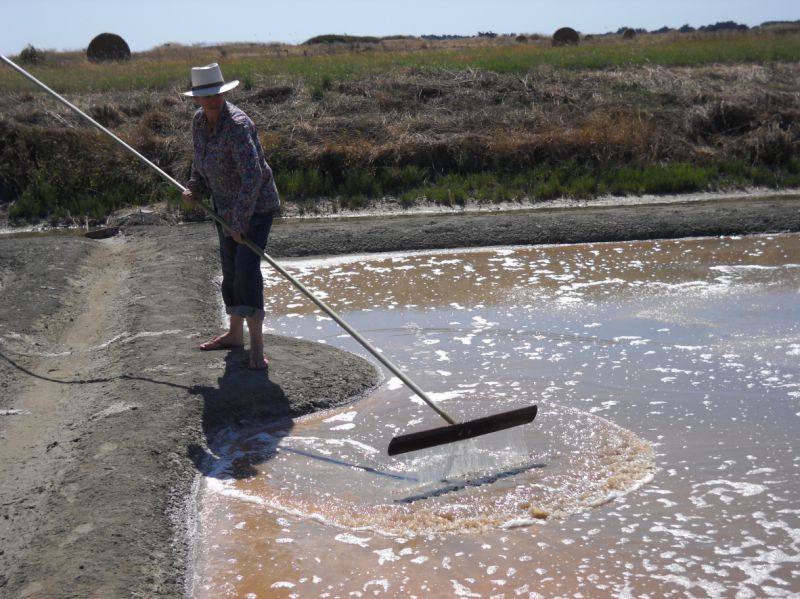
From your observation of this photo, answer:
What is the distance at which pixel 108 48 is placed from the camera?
31.0 meters

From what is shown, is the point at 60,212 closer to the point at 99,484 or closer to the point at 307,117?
the point at 307,117

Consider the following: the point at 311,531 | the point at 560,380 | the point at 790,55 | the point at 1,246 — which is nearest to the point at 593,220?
the point at 560,380

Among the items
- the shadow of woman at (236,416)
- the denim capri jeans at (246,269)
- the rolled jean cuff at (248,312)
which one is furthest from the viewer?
the rolled jean cuff at (248,312)

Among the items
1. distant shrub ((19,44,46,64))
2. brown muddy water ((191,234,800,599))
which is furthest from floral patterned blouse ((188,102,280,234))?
distant shrub ((19,44,46,64))

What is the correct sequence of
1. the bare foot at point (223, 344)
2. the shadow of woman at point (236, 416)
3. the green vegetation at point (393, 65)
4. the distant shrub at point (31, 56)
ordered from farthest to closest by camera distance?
the distant shrub at point (31, 56), the green vegetation at point (393, 65), the bare foot at point (223, 344), the shadow of woman at point (236, 416)

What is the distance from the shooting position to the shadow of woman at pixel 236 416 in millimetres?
4918

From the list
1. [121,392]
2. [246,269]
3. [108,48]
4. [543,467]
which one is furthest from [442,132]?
[108,48]

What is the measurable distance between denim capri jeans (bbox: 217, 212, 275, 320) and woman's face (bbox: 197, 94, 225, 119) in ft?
1.93

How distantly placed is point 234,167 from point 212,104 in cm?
36

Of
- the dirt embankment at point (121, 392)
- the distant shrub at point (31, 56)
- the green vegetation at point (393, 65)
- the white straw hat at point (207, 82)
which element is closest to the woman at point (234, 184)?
the white straw hat at point (207, 82)

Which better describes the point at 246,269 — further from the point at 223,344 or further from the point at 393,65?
the point at 393,65

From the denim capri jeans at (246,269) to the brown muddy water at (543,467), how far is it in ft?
2.40

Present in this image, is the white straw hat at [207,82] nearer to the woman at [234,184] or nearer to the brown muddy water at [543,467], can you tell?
the woman at [234,184]

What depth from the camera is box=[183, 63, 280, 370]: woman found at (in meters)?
5.28
